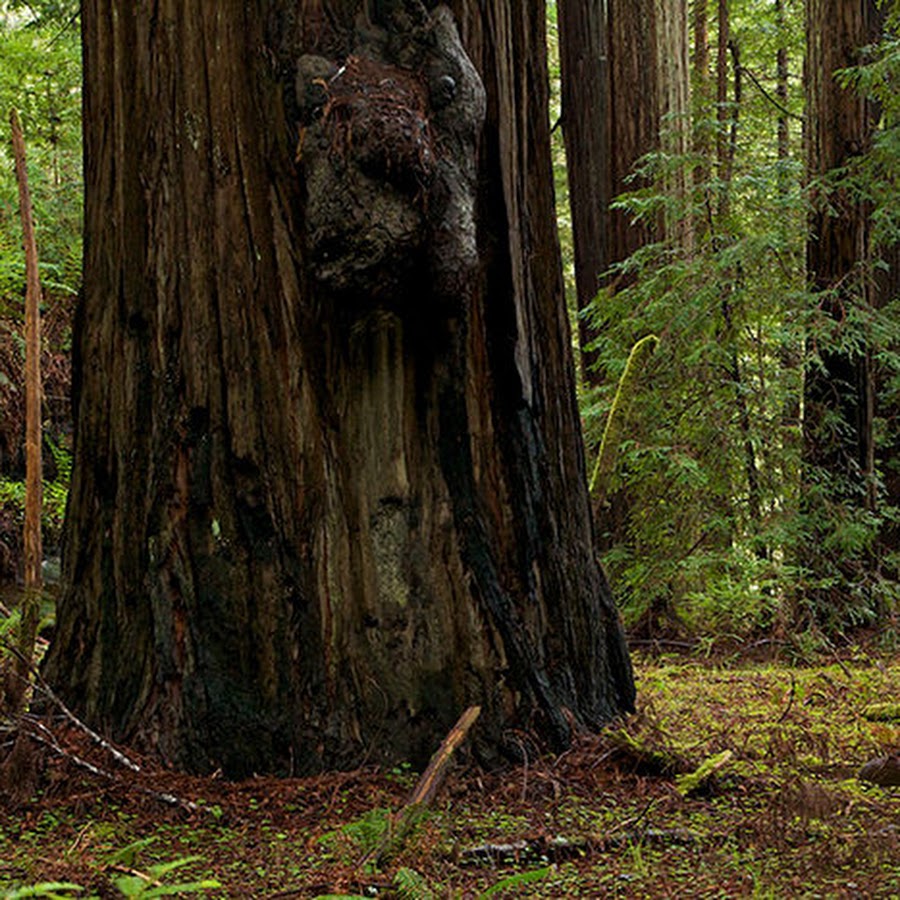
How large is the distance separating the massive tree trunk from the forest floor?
211mm

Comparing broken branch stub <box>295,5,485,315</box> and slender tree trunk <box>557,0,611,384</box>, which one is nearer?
broken branch stub <box>295,5,485,315</box>

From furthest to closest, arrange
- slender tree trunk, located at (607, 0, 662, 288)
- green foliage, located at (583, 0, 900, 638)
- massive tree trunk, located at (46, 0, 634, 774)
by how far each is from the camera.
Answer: slender tree trunk, located at (607, 0, 662, 288)
green foliage, located at (583, 0, 900, 638)
massive tree trunk, located at (46, 0, 634, 774)

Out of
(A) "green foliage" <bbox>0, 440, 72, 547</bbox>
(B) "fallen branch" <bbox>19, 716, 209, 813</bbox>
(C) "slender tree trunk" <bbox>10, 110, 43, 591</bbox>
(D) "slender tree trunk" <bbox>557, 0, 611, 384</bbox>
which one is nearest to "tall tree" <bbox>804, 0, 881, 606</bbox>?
(D) "slender tree trunk" <bbox>557, 0, 611, 384</bbox>

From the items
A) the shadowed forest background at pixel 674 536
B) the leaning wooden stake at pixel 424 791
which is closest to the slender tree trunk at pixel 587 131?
the shadowed forest background at pixel 674 536

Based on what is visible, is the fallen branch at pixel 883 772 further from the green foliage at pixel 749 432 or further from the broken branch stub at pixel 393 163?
the green foliage at pixel 749 432

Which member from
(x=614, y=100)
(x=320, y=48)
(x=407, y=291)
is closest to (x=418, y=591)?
(x=407, y=291)

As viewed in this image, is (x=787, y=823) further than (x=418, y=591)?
No

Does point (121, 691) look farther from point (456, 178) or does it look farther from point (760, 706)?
point (760, 706)

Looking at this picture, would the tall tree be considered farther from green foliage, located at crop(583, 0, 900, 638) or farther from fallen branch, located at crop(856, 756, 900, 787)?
fallen branch, located at crop(856, 756, 900, 787)

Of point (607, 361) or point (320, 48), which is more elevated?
point (320, 48)

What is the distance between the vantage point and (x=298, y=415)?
137 inches

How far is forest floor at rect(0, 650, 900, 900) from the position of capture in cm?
250

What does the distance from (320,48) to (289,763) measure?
232cm

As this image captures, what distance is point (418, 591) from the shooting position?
3510 millimetres
